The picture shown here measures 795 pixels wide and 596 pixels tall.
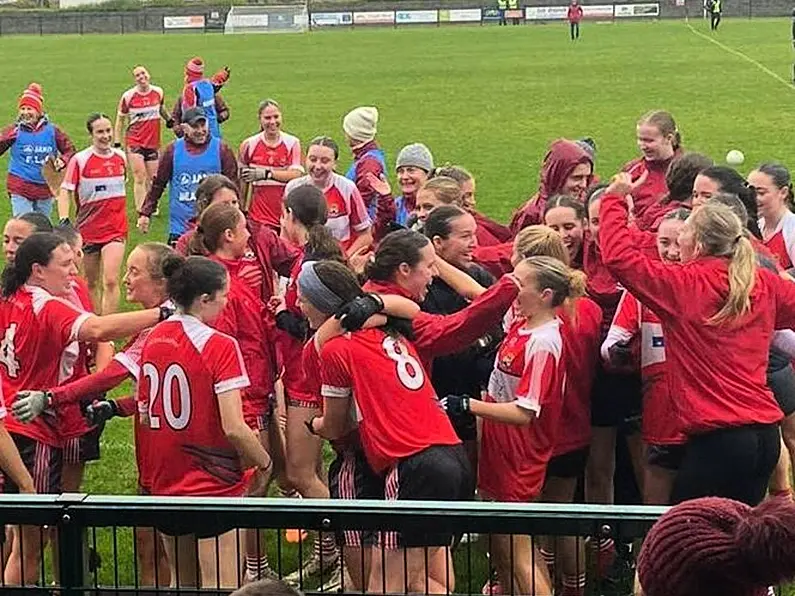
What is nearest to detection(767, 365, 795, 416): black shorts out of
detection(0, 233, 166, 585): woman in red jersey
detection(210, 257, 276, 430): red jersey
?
detection(210, 257, 276, 430): red jersey

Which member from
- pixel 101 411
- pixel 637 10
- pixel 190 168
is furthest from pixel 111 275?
pixel 637 10

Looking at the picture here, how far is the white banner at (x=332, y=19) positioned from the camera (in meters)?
65.6

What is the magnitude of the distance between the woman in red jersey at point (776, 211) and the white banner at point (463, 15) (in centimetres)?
5818

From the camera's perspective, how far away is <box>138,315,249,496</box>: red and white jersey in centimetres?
534

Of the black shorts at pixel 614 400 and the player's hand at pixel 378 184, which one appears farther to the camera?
the player's hand at pixel 378 184

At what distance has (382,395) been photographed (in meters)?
5.23

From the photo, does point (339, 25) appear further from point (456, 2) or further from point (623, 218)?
point (623, 218)

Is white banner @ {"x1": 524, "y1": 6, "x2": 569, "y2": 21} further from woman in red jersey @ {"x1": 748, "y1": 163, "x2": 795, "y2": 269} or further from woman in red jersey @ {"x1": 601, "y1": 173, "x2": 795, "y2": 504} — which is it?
woman in red jersey @ {"x1": 601, "y1": 173, "x2": 795, "y2": 504}

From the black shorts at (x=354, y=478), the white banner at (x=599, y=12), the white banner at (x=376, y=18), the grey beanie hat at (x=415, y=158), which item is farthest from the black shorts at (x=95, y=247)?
the white banner at (x=376, y=18)

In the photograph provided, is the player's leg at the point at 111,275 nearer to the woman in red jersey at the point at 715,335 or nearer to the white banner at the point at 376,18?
the woman in red jersey at the point at 715,335

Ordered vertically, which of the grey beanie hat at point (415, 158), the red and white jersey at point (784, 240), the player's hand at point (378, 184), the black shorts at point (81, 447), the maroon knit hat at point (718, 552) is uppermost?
the maroon knit hat at point (718, 552)

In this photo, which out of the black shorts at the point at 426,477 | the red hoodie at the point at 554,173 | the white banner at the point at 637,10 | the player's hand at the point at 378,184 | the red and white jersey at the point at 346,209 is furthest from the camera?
the white banner at the point at 637,10

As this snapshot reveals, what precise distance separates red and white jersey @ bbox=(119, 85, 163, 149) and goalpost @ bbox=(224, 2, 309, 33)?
46619 millimetres

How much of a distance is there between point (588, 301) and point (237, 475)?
5.85 feet
